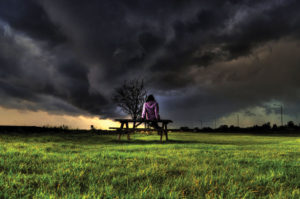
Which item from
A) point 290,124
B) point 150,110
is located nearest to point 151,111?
point 150,110

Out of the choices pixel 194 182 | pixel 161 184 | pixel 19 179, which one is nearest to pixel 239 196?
pixel 194 182

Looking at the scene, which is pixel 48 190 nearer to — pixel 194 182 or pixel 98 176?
pixel 98 176

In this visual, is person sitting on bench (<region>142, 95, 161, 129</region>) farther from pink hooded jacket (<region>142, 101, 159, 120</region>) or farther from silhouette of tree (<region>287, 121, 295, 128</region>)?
silhouette of tree (<region>287, 121, 295, 128</region>)

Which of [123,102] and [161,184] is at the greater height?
[123,102]

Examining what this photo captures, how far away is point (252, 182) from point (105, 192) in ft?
7.21

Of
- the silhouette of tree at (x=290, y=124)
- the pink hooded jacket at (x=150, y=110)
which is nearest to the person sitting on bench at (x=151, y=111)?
the pink hooded jacket at (x=150, y=110)

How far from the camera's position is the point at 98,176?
10.4 ft

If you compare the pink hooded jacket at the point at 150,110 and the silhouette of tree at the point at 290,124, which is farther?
the silhouette of tree at the point at 290,124

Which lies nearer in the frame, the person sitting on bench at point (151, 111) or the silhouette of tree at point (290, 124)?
the person sitting on bench at point (151, 111)

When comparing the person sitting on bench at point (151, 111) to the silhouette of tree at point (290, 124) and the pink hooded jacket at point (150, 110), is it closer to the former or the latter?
the pink hooded jacket at point (150, 110)

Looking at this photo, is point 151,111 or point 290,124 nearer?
point 151,111

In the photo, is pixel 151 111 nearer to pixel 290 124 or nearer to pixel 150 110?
pixel 150 110

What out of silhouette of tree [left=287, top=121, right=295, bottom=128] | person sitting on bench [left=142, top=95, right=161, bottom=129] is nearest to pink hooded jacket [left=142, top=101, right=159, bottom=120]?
person sitting on bench [left=142, top=95, right=161, bottom=129]

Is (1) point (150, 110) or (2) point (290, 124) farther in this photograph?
(2) point (290, 124)
